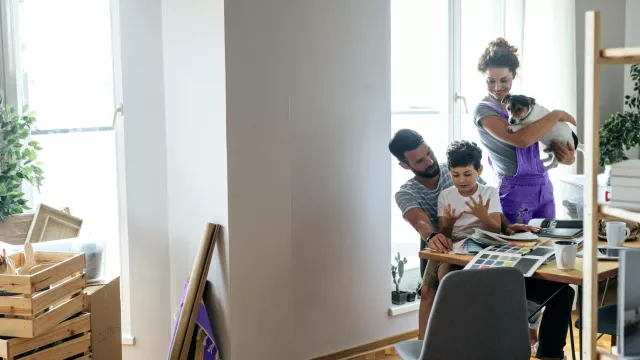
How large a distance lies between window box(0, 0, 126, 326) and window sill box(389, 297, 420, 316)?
1.45 metres

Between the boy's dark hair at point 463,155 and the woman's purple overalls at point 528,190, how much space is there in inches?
19.6

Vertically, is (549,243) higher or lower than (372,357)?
higher

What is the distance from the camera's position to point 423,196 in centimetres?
355

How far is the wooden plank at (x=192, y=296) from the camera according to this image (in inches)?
127

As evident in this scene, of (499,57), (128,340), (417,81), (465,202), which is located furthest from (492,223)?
(128,340)

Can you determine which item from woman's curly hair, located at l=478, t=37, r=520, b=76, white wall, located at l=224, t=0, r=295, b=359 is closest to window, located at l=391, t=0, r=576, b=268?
woman's curly hair, located at l=478, t=37, r=520, b=76

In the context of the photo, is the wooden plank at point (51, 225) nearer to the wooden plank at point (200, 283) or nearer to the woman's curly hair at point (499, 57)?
the wooden plank at point (200, 283)

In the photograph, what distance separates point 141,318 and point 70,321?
2.40ft

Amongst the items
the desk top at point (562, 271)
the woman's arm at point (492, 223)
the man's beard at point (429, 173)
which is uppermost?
the man's beard at point (429, 173)

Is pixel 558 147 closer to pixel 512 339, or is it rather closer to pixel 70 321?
pixel 512 339

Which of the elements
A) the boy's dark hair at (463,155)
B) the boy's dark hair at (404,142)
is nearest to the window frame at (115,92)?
the boy's dark hair at (404,142)

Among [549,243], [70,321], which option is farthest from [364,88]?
[70,321]

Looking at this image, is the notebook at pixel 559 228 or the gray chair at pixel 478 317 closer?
the gray chair at pixel 478 317

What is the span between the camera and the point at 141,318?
12.0 feet
